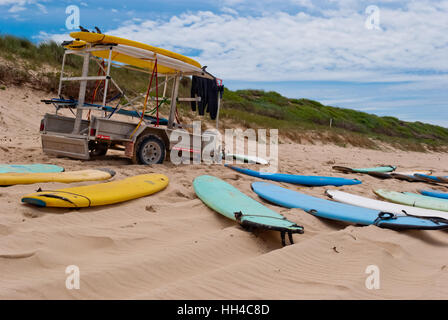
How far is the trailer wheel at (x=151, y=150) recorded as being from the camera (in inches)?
263

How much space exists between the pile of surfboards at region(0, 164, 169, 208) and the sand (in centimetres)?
11

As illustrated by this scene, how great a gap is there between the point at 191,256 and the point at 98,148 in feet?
18.7

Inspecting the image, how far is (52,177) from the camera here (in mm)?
4723

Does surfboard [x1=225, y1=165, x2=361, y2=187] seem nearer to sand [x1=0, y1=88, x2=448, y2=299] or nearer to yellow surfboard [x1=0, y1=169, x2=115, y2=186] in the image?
sand [x1=0, y1=88, x2=448, y2=299]

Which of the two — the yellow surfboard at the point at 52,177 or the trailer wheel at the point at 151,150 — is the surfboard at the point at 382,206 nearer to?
the trailer wheel at the point at 151,150

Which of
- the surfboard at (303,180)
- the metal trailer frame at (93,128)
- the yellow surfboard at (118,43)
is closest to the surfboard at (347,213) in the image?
the surfboard at (303,180)

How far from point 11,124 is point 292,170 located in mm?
7464

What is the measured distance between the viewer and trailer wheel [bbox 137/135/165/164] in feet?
21.9

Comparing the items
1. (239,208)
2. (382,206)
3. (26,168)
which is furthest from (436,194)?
(26,168)

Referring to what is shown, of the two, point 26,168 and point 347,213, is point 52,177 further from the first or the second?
point 347,213

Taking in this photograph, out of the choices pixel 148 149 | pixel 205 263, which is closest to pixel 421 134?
pixel 148 149
